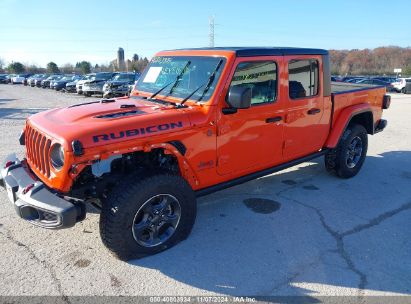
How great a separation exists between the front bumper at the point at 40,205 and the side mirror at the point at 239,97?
1.73 meters

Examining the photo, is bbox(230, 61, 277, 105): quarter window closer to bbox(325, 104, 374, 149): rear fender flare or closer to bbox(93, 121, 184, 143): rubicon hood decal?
bbox(93, 121, 184, 143): rubicon hood decal

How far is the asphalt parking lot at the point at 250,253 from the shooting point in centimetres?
292

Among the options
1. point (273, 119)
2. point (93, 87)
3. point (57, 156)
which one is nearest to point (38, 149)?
point (57, 156)

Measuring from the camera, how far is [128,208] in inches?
119

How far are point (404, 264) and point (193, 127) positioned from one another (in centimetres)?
243

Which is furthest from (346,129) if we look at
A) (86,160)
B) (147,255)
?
(86,160)

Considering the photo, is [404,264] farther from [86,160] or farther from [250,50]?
[86,160]

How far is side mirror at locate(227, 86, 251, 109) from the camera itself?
11.0 feet

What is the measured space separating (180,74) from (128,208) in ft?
5.81

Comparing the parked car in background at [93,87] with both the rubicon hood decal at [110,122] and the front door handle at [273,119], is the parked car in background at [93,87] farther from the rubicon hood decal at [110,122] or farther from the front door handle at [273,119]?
the front door handle at [273,119]

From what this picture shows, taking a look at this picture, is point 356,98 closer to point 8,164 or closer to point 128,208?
point 128,208

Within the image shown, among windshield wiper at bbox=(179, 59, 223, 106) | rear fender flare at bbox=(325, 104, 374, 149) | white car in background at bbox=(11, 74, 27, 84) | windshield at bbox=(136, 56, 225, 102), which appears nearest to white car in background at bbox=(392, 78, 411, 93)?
rear fender flare at bbox=(325, 104, 374, 149)
